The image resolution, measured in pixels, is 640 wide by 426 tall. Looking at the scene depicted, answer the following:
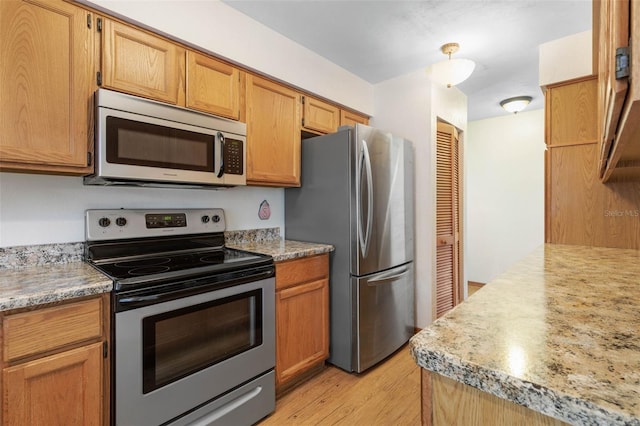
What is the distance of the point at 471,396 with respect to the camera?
538mm

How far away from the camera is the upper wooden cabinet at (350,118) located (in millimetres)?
2846

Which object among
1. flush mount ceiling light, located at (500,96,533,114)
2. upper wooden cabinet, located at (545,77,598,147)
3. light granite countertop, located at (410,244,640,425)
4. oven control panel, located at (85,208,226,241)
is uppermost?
flush mount ceiling light, located at (500,96,533,114)

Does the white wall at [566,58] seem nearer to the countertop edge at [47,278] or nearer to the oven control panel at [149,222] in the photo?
the countertop edge at [47,278]

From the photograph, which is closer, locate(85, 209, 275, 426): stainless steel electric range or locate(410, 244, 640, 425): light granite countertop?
locate(410, 244, 640, 425): light granite countertop

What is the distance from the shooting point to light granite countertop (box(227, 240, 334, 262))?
192 centimetres

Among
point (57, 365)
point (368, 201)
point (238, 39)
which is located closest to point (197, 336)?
point (57, 365)

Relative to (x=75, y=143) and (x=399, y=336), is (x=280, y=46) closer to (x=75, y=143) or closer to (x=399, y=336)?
(x=75, y=143)

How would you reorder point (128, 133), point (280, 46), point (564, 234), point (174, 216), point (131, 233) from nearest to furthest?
point (128, 133), point (131, 233), point (174, 216), point (564, 234), point (280, 46)

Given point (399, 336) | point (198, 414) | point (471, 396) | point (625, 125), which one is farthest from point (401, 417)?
point (625, 125)

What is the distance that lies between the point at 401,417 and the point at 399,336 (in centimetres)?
81

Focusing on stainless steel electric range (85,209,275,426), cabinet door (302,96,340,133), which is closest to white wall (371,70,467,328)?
cabinet door (302,96,340,133)

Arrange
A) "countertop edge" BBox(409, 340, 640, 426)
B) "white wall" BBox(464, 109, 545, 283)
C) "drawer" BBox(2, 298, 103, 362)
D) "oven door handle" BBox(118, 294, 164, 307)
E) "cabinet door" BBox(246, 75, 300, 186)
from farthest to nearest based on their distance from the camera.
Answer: "white wall" BBox(464, 109, 545, 283) < "cabinet door" BBox(246, 75, 300, 186) < "oven door handle" BBox(118, 294, 164, 307) < "drawer" BBox(2, 298, 103, 362) < "countertop edge" BBox(409, 340, 640, 426)

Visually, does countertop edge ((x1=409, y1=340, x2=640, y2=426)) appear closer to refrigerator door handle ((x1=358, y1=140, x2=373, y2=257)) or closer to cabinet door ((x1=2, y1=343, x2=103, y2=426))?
cabinet door ((x1=2, y1=343, x2=103, y2=426))

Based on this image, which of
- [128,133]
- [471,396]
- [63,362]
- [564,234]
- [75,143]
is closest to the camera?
[471,396]
